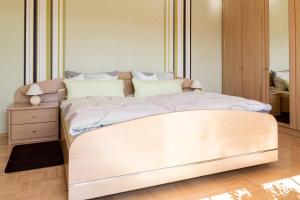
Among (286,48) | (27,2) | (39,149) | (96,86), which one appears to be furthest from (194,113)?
(27,2)

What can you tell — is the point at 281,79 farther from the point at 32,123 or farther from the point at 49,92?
the point at 32,123

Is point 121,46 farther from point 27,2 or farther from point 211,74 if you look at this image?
point 211,74

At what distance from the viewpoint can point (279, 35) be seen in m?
3.11

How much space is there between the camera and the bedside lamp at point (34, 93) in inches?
109

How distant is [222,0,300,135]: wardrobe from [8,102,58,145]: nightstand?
3.02 m

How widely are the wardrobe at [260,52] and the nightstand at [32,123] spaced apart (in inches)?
119

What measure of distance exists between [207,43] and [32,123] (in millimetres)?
3198

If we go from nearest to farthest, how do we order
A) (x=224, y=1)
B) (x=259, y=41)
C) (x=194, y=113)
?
(x=194, y=113), (x=259, y=41), (x=224, y=1)

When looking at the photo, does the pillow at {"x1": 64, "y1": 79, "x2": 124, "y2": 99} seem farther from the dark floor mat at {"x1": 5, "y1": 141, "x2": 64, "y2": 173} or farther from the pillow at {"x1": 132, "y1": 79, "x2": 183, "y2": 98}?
the dark floor mat at {"x1": 5, "y1": 141, "x2": 64, "y2": 173}

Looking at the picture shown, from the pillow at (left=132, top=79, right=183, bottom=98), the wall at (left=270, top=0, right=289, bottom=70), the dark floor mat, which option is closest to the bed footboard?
the dark floor mat

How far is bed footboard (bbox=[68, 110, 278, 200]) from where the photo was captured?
1.38 m

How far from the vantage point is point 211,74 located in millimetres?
4219

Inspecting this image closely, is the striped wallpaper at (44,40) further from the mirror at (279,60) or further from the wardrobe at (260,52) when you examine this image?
the mirror at (279,60)

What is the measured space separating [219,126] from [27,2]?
9.62 feet
